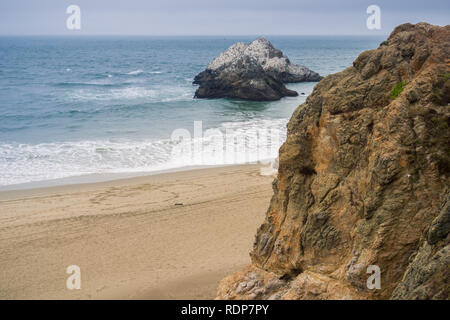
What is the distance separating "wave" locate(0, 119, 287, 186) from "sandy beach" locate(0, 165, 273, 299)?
7.45 feet

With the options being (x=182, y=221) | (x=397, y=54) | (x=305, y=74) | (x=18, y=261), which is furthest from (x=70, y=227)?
(x=305, y=74)

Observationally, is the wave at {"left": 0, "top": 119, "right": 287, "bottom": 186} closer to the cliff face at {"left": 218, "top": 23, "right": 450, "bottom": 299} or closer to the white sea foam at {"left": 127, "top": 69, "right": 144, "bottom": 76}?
the cliff face at {"left": 218, "top": 23, "right": 450, "bottom": 299}

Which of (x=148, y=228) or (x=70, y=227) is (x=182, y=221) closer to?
(x=148, y=228)

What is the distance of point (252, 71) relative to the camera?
45.1 m

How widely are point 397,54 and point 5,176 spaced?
56.0 feet

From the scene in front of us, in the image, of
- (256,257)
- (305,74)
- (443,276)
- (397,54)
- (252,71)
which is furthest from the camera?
(305,74)

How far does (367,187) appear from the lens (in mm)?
5547

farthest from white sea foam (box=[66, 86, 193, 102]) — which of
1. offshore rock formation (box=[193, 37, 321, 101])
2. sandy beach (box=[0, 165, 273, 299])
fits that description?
sandy beach (box=[0, 165, 273, 299])

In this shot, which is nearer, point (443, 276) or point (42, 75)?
point (443, 276)

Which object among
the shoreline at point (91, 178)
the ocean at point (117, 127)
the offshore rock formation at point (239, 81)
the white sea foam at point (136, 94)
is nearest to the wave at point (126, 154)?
the ocean at point (117, 127)

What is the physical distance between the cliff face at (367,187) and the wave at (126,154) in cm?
1391

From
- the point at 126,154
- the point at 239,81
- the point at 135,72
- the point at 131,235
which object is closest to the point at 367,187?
the point at 131,235

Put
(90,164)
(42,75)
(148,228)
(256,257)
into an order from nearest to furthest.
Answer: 1. (256,257)
2. (148,228)
3. (90,164)
4. (42,75)

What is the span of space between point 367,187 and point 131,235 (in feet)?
28.1
